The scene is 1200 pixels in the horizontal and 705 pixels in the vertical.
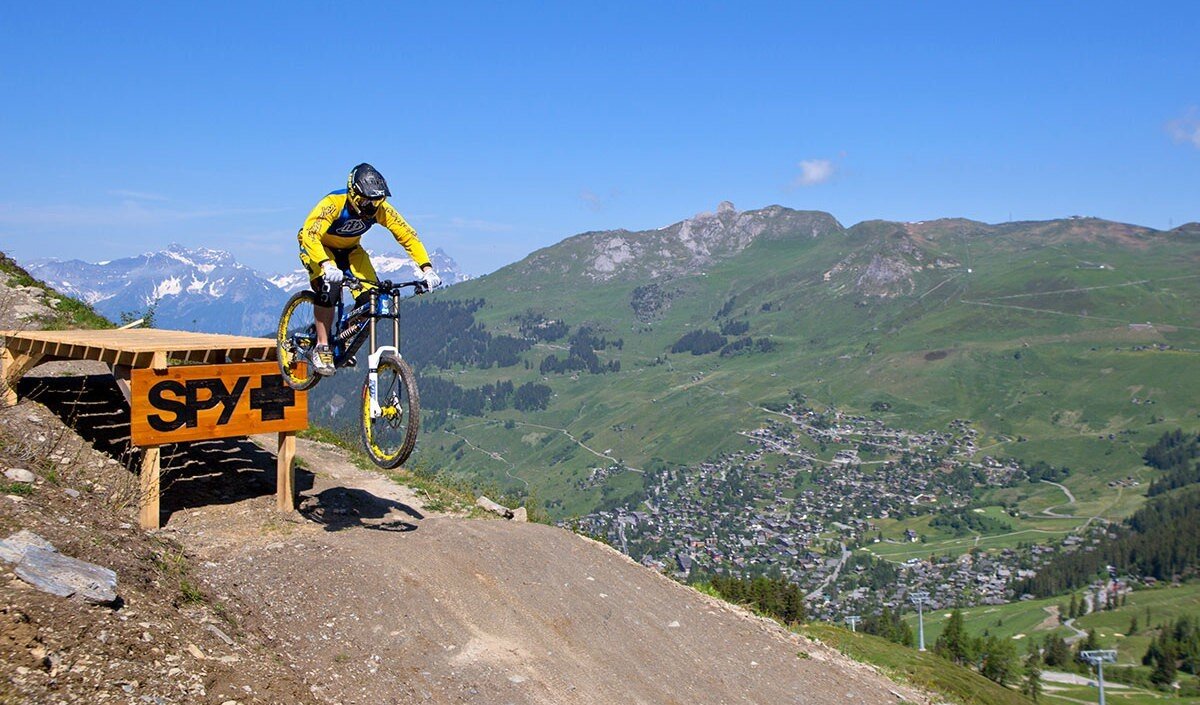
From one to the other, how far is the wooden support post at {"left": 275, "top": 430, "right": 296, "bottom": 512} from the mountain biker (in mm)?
1895

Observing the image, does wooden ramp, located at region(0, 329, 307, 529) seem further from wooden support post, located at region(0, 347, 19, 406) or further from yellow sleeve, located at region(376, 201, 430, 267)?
yellow sleeve, located at region(376, 201, 430, 267)

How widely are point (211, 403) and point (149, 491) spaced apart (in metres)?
1.63

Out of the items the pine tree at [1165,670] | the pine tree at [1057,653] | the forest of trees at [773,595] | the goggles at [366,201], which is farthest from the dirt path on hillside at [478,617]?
the pine tree at [1165,670]

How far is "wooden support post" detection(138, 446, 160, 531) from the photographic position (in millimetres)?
12234

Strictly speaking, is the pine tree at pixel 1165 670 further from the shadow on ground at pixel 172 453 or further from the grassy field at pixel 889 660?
the shadow on ground at pixel 172 453

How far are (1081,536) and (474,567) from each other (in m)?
219

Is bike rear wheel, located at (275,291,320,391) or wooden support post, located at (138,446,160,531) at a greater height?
bike rear wheel, located at (275,291,320,391)

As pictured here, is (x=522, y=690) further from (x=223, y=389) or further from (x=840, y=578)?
(x=840, y=578)

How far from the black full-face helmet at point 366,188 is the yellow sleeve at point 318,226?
248 millimetres

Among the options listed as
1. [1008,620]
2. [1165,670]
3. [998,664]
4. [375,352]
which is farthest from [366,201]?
[1008,620]

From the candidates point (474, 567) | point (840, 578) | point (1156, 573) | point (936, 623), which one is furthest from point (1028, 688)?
point (474, 567)

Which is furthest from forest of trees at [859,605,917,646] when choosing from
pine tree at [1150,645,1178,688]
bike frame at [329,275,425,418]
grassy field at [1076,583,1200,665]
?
bike frame at [329,275,425,418]

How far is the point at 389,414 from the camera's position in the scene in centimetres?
1270

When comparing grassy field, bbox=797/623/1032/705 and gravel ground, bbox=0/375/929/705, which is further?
grassy field, bbox=797/623/1032/705
